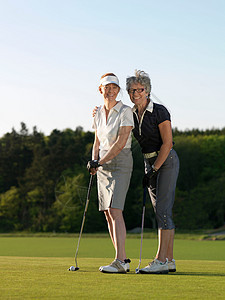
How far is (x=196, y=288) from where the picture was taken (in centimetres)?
427

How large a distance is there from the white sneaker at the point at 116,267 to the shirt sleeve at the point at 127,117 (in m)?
1.42

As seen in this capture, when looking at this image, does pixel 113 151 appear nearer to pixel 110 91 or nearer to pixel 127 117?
pixel 127 117

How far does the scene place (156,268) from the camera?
5660 millimetres

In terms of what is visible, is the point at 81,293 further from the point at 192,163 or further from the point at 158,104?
the point at 192,163

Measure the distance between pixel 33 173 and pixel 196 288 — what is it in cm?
5051

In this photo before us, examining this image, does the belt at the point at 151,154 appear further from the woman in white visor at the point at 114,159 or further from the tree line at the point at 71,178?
the tree line at the point at 71,178

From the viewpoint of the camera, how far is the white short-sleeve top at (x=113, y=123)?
5796 mm

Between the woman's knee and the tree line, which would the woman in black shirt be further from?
the tree line

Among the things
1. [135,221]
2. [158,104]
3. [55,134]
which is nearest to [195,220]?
[135,221]

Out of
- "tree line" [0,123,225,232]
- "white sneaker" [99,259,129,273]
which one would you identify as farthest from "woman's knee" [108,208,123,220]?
"tree line" [0,123,225,232]

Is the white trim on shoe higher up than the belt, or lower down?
lower down

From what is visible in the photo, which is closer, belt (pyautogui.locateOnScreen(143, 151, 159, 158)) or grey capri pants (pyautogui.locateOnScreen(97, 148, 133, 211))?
grey capri pants (pyautogui.locateOnScreen(97, 148, 133, 211))

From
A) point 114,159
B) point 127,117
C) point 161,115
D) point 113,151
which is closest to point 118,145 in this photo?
point 113,151

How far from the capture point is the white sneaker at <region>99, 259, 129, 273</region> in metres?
5.47
